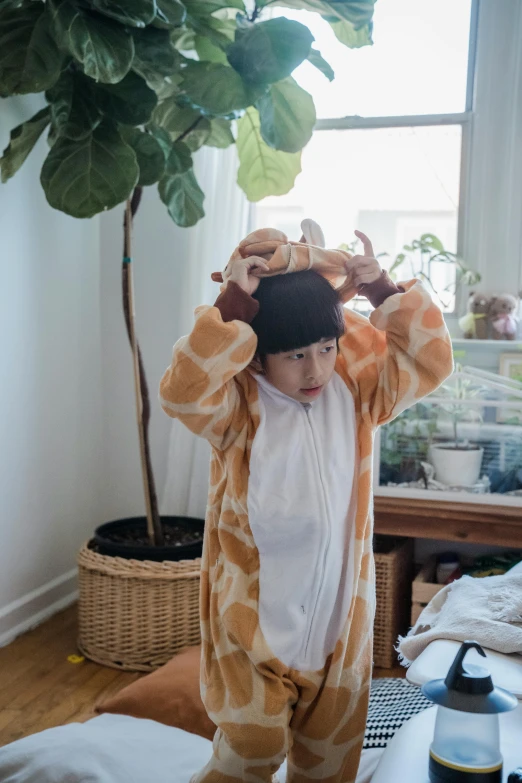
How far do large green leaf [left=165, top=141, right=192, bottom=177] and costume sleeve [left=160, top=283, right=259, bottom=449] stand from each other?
105 cm

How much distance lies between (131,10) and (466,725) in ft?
4.67

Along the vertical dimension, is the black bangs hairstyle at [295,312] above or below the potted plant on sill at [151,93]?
below

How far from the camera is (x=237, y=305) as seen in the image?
101cm

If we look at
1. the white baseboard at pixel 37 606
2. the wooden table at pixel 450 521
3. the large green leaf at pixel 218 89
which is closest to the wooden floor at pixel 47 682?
the white baseboard at pixel 37 606

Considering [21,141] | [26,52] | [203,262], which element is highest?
[26,52]

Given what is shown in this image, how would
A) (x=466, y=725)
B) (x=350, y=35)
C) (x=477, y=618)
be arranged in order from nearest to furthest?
(x=466, y=725) < (x=477, y=618) < (x=350, y=35)

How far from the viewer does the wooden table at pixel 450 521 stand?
6.79 ft

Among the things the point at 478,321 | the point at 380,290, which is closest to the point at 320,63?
the point at 478,321

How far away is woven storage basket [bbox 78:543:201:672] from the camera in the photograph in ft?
6.77

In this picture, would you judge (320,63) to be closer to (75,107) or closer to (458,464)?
(75,107)

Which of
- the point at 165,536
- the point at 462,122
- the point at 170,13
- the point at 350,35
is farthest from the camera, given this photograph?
the point at 462,122

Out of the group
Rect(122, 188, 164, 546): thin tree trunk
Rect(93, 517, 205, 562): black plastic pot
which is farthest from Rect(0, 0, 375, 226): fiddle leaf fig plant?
Rect(93, 517, 205, 562): black plastic pot

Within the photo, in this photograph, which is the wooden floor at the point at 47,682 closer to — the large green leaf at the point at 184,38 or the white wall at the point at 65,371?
the white wall at the point at 65,371

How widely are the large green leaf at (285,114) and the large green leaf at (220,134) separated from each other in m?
0.22
